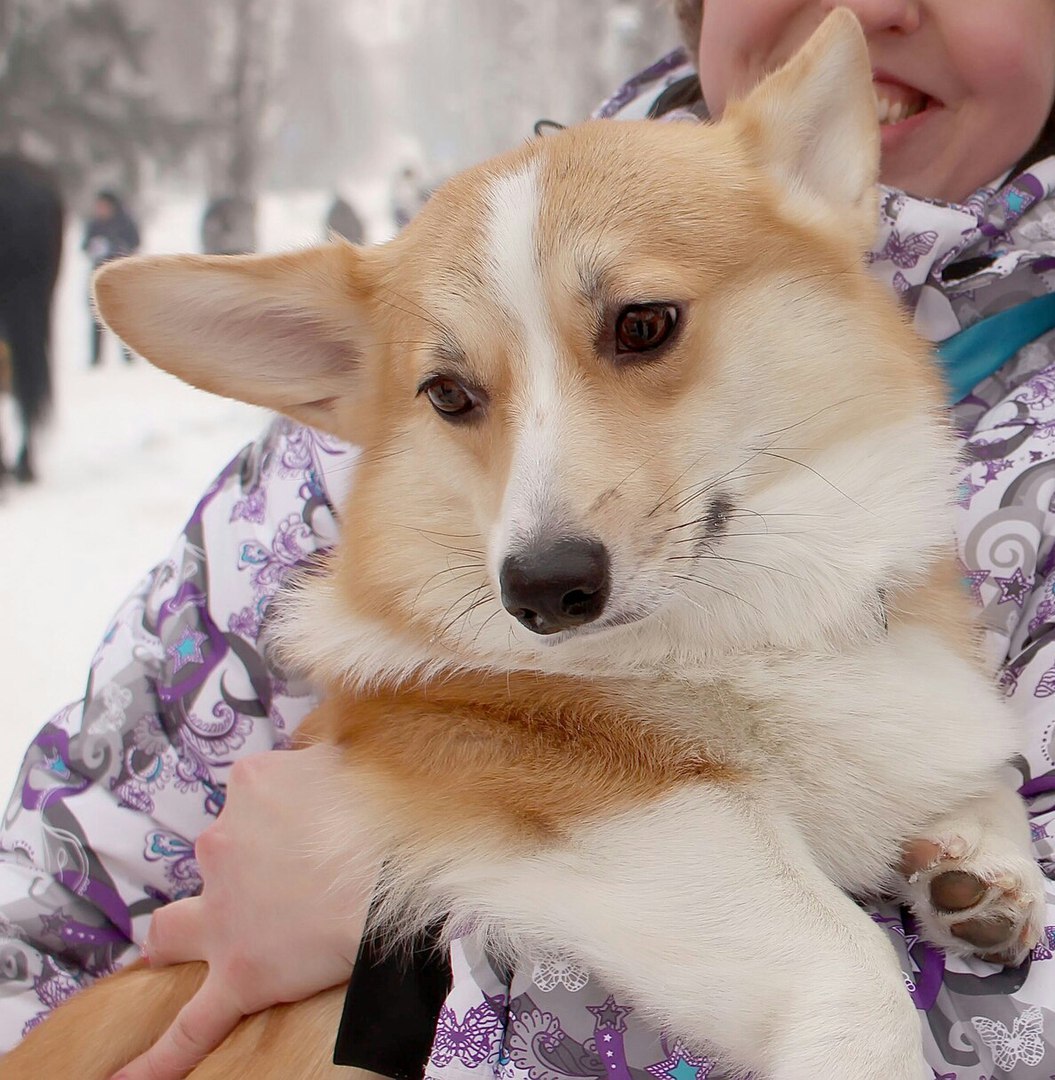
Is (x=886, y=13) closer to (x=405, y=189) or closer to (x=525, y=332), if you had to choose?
(x=525, y=332)

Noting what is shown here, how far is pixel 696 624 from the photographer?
103 centimetres

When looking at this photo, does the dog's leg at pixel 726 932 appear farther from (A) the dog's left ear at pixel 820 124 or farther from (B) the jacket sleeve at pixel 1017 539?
(A) the dog's left ear at pixel 820 124

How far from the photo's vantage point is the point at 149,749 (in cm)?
145

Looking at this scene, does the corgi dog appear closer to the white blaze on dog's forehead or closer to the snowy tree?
the white blaze on dog's forehead

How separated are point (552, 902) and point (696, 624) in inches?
12.6

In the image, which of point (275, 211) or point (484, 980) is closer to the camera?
point (484, 980)

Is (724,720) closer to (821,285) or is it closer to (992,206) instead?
(821,285)

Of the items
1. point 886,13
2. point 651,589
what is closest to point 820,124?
point 886,13

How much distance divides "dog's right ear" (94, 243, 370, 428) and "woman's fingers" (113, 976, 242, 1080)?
2.35 ft

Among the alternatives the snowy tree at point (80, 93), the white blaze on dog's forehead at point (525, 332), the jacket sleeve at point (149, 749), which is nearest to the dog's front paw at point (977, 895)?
the white blaze on dog's forehead at point (525, 332)

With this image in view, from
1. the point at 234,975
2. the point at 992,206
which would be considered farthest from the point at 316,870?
the point at 992,206

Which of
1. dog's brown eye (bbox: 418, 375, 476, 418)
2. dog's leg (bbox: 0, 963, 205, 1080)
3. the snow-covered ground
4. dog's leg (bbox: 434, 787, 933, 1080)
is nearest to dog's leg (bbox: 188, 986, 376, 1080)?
dog's leg (bbox: 0, 963, 205, 1080)

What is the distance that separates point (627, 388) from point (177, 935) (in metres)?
0.84

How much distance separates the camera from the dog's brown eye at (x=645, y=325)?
107 centimetres
